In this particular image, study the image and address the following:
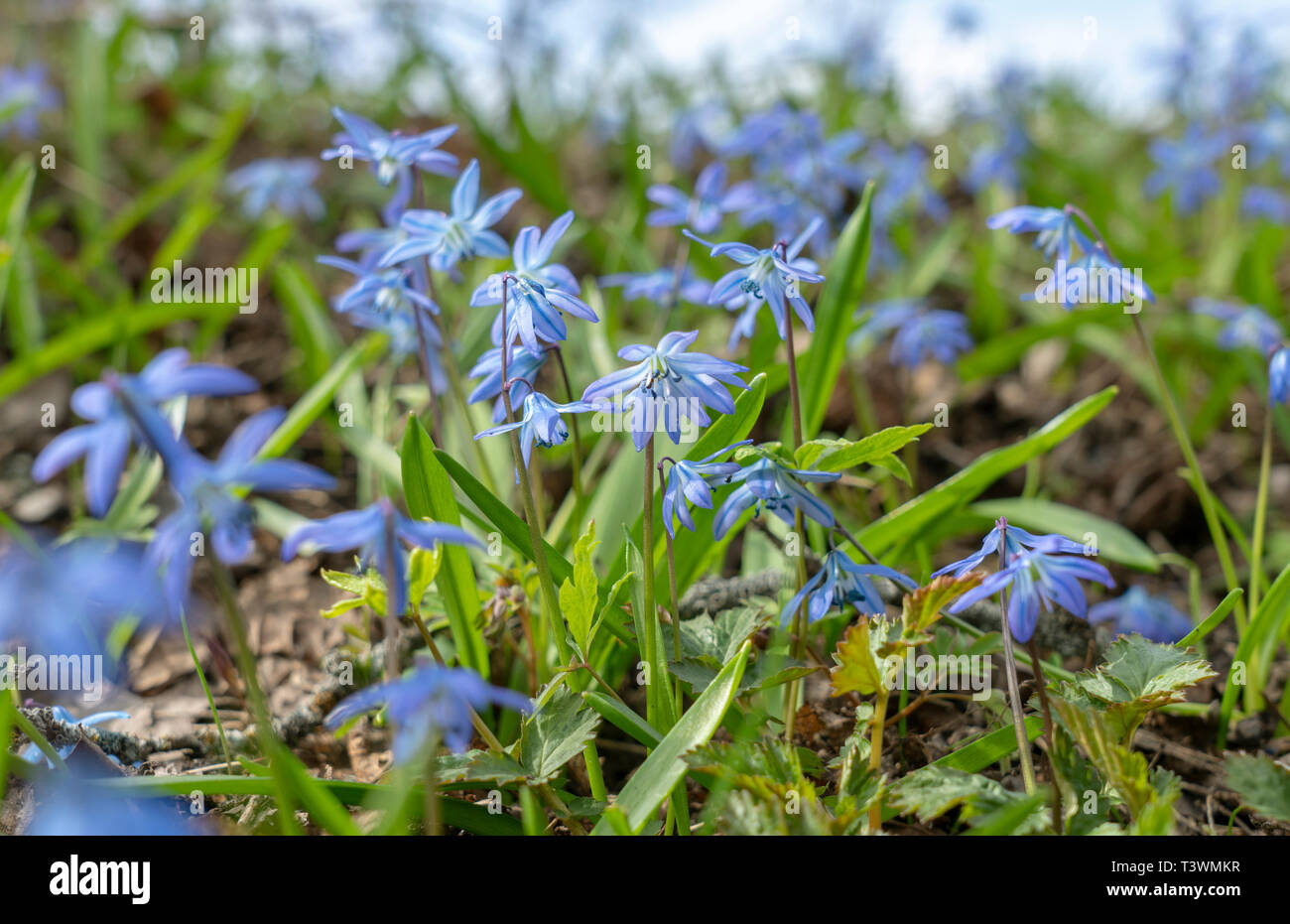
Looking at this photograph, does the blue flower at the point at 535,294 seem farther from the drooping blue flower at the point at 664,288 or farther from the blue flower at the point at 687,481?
the drooping blue flower at the point at 664,288

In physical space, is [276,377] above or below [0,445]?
above

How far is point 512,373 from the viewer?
1.64m

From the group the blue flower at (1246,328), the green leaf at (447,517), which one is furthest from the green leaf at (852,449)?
the blue flower at (1246,328)

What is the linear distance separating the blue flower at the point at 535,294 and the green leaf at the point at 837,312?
812mm

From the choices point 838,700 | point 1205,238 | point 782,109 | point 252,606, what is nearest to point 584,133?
point 782,109

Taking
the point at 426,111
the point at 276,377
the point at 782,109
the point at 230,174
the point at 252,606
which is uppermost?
the point at 426,111

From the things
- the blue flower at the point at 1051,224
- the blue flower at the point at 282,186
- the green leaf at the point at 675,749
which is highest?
the blue flower at the point at 282,186

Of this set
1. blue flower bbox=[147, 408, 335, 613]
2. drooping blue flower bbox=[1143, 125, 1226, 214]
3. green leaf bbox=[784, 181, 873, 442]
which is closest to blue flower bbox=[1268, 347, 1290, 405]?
green leaf bbox=[784, 181, 873, 442]

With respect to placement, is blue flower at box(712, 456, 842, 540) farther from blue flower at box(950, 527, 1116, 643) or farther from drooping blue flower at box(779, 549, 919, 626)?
blue flower at box(950, 527, 1116, 643)

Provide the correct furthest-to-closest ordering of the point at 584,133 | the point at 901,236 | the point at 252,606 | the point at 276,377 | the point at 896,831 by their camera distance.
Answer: the point at 584,133
the point at 901,236
the point at 276,377
the point at 252,606
the point at 896,831

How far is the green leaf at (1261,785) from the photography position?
52.4 inches

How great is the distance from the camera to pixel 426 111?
18.5 ft

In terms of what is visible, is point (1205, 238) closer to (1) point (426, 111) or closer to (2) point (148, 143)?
(1) point (426, 111)

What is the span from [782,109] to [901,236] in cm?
114
